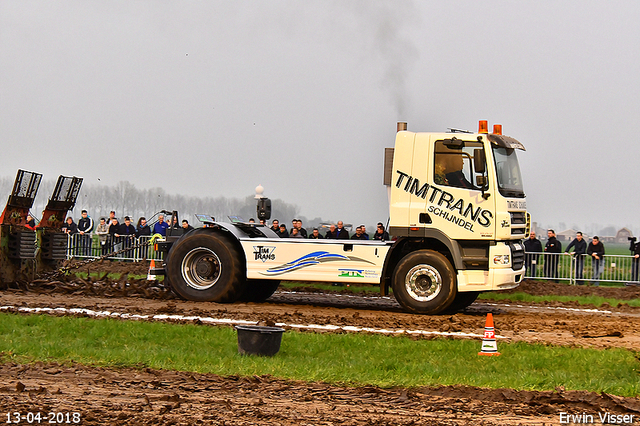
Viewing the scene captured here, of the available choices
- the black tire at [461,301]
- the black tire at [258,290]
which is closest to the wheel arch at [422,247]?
the black tire at [461,301]

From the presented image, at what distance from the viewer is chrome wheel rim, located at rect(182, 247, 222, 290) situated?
16375 mm

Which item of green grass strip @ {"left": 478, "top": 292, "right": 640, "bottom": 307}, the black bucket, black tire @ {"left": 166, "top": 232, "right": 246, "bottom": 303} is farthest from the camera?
green grass strip @ {"left": 478, "top": 292, "right": 640, "bottom": 307}

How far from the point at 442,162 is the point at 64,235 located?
9525 millimetres

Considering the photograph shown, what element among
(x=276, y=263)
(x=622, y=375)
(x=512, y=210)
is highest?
(x=512, y=210)

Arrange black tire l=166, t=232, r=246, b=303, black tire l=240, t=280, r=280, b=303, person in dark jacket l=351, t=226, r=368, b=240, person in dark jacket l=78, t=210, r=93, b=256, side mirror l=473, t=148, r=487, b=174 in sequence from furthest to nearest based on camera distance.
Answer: person in dark jacket l=78, t=210, r=93, b=256 → person in dark jacket l=351, t=226, r=368, b=240 → black tire l=240, t=280, r=280, b=303 → black tire l=166, t=232, r=246, b=303 → side mirror l=473, t=148, r=487, b=174

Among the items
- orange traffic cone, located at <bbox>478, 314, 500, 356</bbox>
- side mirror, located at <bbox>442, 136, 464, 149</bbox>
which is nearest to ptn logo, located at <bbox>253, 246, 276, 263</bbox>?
side mirror, located at <bbox>442, 136, 464, 149</bbox>

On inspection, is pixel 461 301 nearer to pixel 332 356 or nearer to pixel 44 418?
pixel 332 356

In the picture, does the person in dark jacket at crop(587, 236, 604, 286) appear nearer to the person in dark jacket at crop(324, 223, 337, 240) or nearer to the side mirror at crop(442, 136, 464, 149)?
the person in dark jacket at crop(324, 223, 337, 240)

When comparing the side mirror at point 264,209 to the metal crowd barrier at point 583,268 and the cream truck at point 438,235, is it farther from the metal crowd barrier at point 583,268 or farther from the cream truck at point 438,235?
the metal crowd barrier at point 583,268

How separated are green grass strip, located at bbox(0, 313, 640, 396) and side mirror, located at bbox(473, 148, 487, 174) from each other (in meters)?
3.75

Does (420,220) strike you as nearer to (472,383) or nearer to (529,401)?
(472,383)

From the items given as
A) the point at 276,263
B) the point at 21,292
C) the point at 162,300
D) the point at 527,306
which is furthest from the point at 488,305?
the point at 21,292

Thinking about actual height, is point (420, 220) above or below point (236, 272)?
above

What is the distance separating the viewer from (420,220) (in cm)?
1487
